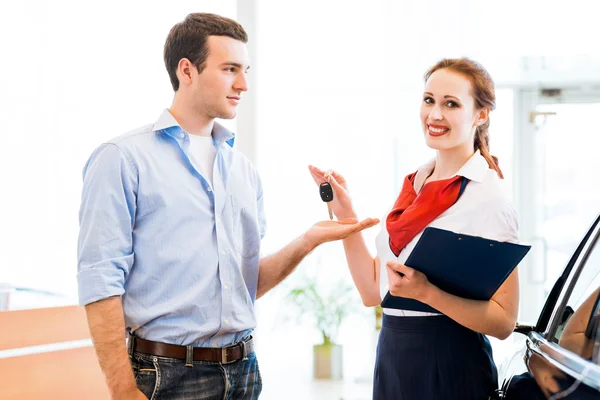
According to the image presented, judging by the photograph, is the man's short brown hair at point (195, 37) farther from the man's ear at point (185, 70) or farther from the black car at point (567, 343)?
the black car at point (567, 343)

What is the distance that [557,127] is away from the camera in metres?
4.58

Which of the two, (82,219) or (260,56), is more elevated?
(260,56)

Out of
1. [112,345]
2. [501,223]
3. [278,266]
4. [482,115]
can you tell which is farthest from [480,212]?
[112,345]

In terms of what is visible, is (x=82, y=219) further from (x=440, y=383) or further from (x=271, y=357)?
(x=271, y=357)

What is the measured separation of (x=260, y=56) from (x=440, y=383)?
12.2ft

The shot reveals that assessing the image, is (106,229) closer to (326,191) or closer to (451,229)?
(326,191)

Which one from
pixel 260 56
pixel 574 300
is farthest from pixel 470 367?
pixel 260 56

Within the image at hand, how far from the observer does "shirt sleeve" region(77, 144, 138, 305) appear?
1686 mm

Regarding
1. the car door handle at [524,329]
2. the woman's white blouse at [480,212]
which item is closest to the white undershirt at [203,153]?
the woman's white blouse at [480,212]

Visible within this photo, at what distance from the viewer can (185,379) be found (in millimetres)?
1766

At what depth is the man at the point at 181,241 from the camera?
67.2 inches

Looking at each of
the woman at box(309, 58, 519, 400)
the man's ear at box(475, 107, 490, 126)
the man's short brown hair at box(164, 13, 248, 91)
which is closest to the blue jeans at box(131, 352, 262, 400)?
the woman at box(309, 58, 519, 400)

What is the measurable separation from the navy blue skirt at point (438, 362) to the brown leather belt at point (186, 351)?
434 millimetres

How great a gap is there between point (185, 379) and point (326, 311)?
10.2ft
